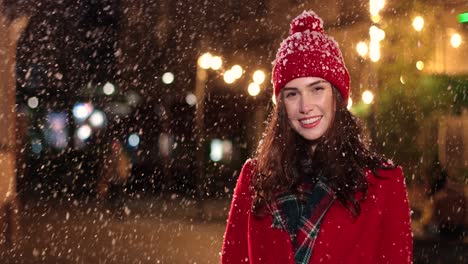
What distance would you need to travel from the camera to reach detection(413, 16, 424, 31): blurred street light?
12.9m

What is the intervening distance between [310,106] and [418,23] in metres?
10.5

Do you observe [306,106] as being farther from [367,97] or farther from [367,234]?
Result: [367,97]

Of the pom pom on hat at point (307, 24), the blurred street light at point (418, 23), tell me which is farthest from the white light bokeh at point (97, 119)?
the pom pom on hat at point (307, 24)

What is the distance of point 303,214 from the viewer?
3076mm

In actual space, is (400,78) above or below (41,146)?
above

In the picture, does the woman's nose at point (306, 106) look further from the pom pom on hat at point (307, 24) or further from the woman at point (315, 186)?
the pom pom on hat at point (307, 24)

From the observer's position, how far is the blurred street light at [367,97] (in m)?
12.9

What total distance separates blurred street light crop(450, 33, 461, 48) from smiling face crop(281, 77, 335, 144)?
11.7 meters

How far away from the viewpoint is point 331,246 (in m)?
3.00

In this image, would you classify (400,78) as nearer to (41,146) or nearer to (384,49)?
(384,49)

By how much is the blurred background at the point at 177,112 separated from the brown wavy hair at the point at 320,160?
1.69 metres

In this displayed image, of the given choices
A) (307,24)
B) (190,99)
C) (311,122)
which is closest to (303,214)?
(311,122)

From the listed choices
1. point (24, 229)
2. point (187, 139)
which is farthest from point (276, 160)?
point (187, 139)

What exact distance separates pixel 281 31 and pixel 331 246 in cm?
1951
